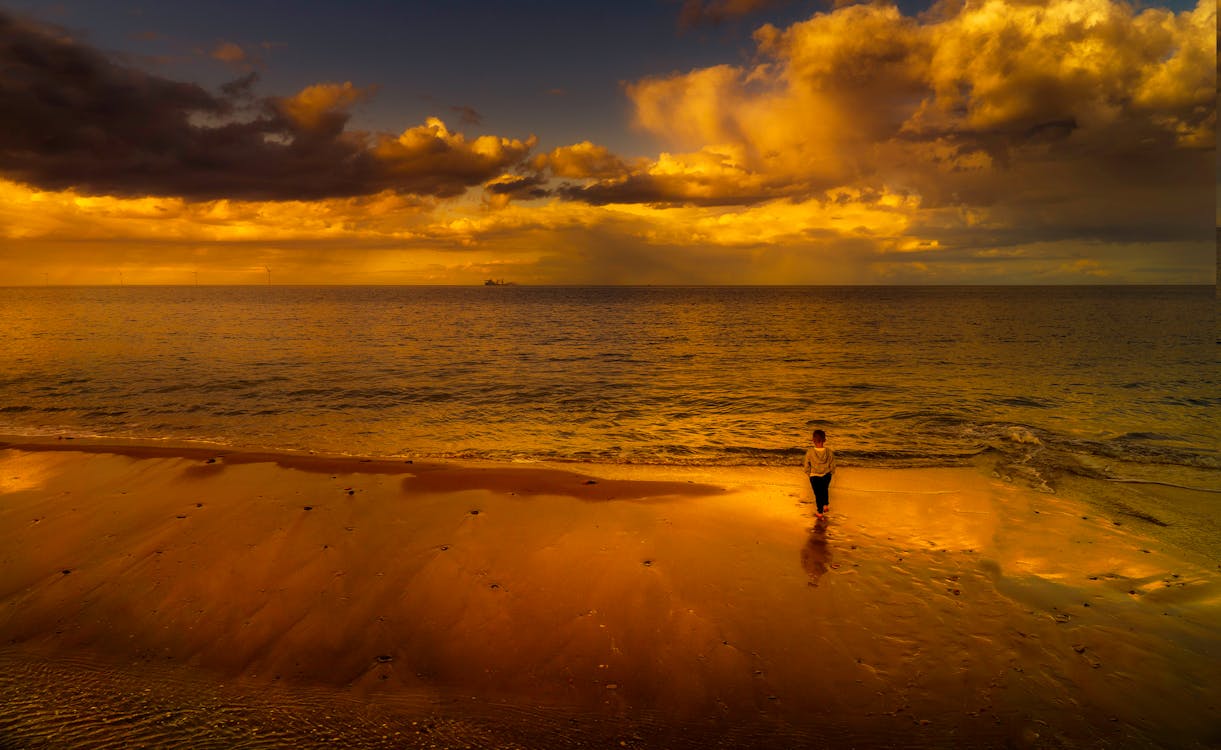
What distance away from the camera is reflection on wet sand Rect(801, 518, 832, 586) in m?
10.5

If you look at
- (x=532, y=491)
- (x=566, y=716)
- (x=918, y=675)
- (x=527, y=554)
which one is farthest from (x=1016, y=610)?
(x=532, y=491)

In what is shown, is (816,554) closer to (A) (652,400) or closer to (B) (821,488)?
(B) (821,488)

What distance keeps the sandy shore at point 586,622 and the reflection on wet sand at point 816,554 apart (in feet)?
0.22

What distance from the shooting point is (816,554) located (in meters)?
11.3

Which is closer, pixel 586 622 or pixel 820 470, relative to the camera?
pixel 586 622

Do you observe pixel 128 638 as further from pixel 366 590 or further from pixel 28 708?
pixel 366 590

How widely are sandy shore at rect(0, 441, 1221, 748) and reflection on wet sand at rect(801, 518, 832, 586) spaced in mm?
67

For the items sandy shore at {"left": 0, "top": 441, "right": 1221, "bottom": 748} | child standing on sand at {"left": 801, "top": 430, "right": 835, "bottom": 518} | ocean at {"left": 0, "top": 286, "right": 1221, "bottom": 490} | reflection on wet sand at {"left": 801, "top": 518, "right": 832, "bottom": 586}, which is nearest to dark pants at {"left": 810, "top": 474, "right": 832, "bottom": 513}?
child standing on sand at {"left": 801, "top": 430, "right": 835, "bottom": 518}

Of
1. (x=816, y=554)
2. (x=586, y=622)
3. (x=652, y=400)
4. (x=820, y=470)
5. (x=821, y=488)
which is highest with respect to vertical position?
(x=820, y=470)

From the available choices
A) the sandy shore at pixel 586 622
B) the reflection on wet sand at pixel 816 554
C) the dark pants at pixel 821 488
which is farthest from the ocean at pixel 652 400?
the reflection on wet sand at pixel 816 554

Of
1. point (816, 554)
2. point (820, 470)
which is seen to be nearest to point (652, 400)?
point (820, 470)

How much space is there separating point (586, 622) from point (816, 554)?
4969 millimetres

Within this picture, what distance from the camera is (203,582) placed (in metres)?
9.73

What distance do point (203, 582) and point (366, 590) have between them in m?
2.79
